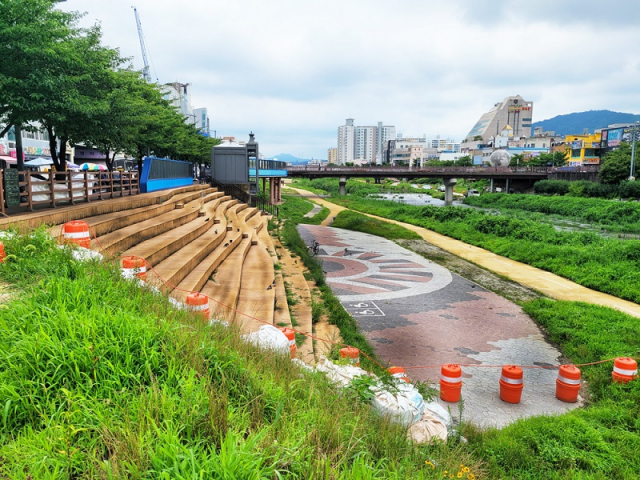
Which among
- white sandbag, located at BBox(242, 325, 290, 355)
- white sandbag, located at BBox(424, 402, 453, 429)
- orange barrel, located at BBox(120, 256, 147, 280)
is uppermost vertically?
orange barrel, located at BBox(120, 256, 147, 280)

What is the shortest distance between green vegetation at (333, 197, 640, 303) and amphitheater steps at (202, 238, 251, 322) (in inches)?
603

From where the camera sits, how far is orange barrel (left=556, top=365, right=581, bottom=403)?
29.7 ft

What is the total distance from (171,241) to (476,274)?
15.3m

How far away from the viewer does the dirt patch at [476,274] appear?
A: 60.2ft

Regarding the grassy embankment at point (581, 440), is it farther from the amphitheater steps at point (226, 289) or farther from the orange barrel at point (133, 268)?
the orange barrel at point (133, 268)

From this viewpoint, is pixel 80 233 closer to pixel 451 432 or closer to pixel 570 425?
pixel 451 432

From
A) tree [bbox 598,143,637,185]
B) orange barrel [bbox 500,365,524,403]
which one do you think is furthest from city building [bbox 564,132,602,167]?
orange barrel [bbox 500,365,524,403]

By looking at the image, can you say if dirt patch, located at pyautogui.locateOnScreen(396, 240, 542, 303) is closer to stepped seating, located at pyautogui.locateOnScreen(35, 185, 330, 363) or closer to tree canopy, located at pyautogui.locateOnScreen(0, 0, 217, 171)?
stepped seating, located at pyautogui.locateOnScreen(35, 185, 330, 363)

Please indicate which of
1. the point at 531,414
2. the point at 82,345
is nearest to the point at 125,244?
the point at 82,345

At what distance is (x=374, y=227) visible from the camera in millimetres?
37594

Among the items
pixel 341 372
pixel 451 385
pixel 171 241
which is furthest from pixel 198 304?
pixel 171 241

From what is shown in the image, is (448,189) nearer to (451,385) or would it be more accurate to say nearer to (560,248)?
(560,248)

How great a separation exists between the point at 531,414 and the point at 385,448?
19.2ft

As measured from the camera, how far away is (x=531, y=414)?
863cm
